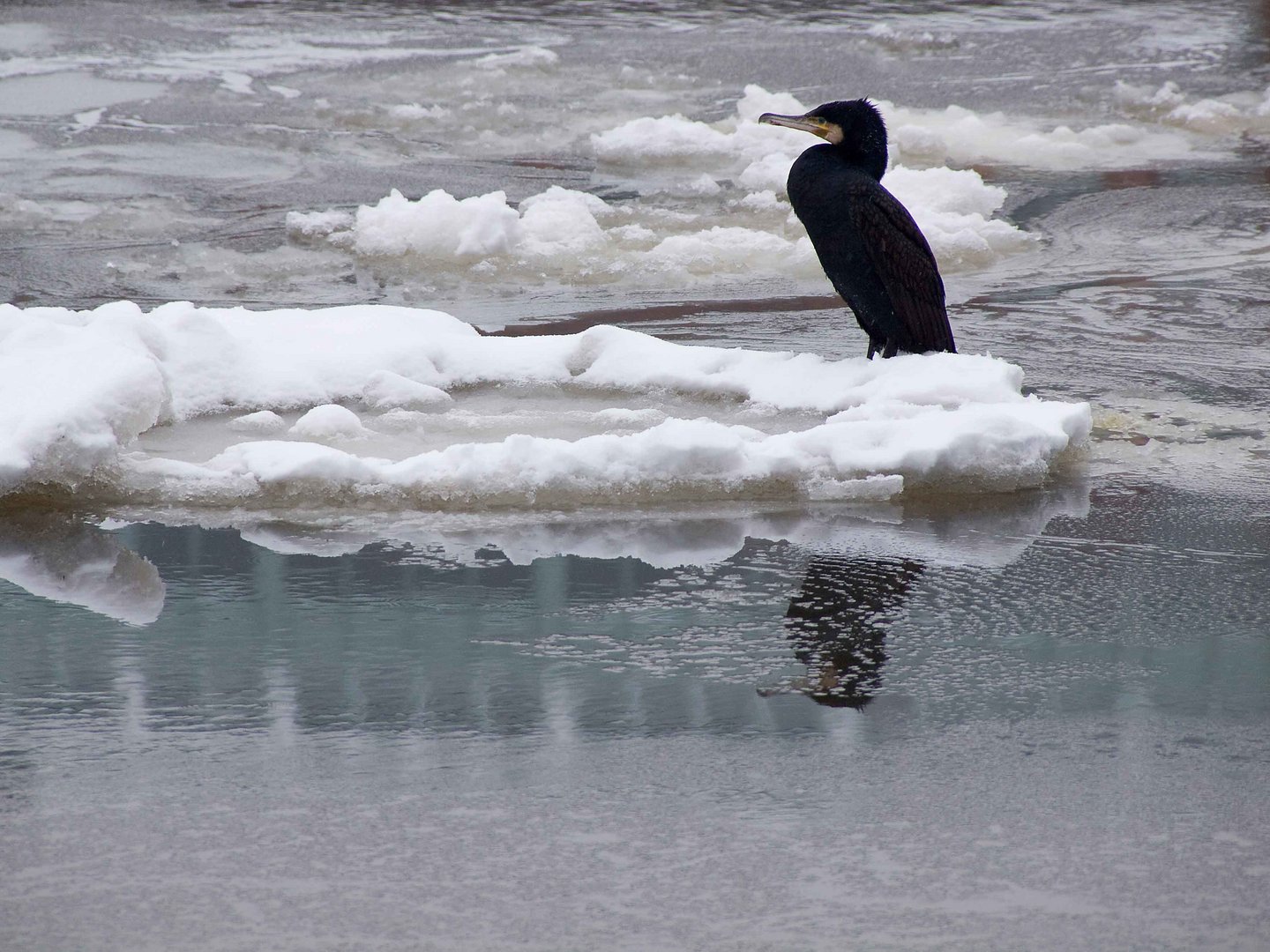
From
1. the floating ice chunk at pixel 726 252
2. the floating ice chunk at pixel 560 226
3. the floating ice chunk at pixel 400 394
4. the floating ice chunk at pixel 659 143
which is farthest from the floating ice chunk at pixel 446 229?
the floating ice chunk at pixel 400 394

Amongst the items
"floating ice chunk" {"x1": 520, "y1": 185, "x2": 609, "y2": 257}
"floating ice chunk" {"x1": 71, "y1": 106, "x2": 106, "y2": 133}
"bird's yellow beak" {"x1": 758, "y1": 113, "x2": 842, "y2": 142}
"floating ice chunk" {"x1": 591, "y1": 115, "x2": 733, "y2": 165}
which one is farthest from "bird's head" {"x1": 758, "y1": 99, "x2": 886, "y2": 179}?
"floating ice chunk" {"x1": 71, "y1": 106, "x2": 106, "y2": 133}

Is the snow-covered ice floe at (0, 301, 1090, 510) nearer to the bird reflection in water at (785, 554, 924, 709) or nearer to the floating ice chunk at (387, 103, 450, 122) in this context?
the bird reflection in water at (785, 554, 924, 709)

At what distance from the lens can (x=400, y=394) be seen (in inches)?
207

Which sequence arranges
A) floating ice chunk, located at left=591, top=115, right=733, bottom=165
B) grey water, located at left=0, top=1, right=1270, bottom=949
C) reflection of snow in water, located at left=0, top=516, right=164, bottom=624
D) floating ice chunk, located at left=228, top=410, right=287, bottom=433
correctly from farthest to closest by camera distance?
floating ice chunk, located at left=591, top=115, right=733, bottom=165, floating ice chunk, located at left=228, top=410, right=287, bottom=433, reflection of snow in water, located at left=0, top=516, right=164, bottom=624, grey water, located at left=0, top=1, right=1270, bottom=949

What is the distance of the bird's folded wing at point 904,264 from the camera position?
5227 millimetres

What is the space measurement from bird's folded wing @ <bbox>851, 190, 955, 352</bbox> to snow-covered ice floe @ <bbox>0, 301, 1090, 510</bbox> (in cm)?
14

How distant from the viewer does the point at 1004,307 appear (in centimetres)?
701

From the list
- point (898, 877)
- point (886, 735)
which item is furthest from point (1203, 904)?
point (886, 735)

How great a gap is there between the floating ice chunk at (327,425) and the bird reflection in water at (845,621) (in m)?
1.62

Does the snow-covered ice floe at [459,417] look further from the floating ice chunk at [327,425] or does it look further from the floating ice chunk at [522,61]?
the floating ice chunk at [522,61]

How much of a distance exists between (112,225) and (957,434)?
541 centimetres

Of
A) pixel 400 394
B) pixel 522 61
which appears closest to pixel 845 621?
pixel 400 394

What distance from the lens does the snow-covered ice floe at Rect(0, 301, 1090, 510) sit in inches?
171

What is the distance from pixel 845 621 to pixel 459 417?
190 cm
